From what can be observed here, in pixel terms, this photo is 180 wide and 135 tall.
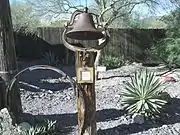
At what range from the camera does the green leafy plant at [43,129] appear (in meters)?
5.38

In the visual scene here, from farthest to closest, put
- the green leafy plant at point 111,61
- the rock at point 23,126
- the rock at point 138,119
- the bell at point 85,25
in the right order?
the green leafy plant at point 111,61, the rock at point 138,119, the rock at point 23,126, the bell at point 85,25

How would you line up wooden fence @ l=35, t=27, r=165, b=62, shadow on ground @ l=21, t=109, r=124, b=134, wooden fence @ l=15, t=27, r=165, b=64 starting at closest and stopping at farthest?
shadow on ground @ l=21, t=109, r=124, b=134 → wooden fence @ l=15, t=27, r=165, b=64 → wooden fence @ l=35, t=27, r=165, b=62

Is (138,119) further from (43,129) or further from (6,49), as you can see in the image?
(6,49)

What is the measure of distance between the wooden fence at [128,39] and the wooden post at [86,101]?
13.9 metres

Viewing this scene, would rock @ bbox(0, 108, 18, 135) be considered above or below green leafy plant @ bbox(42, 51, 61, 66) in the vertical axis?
above

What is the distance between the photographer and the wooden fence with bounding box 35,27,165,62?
733 inches

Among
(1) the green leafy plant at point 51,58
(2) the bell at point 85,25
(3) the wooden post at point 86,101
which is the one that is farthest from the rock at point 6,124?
(1) the green leafy plant at point 51,58

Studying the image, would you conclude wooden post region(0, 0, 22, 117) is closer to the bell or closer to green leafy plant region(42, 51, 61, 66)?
the bell

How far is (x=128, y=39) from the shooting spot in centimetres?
1911

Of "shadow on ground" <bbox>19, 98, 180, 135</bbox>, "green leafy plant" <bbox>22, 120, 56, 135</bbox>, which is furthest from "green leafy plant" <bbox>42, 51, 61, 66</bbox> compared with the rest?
"green leafy plant" <bbox>22, 120, 56, 135</bbox>

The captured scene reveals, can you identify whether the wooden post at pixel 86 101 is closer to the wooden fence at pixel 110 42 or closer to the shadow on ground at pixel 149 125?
the shadow on ground at pixel 149 125

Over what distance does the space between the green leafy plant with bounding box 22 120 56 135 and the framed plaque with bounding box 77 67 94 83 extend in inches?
52.7

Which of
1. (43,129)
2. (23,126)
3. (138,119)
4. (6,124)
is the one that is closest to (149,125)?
(138,119)

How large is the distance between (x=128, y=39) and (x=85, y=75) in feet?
48.6
